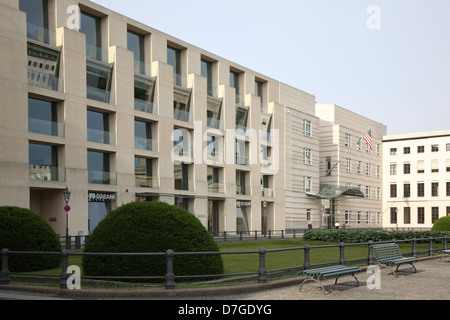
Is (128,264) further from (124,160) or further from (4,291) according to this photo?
(124,160)

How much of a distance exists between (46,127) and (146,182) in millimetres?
10444

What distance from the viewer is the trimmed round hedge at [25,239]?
53.7ft

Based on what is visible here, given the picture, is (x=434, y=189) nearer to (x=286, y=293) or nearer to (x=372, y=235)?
(x=372, y=235)

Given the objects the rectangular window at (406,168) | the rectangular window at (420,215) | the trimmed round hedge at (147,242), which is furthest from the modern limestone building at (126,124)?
the rectangular window at (420,215)

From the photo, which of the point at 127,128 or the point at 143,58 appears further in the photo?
the point at 143,58

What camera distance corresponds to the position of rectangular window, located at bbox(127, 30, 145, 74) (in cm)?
4375

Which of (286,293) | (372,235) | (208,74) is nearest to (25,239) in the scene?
(286,293)

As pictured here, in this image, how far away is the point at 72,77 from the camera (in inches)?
1470

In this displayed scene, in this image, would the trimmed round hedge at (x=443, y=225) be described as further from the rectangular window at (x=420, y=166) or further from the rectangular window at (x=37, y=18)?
the rectangular window at (x=420, y=166)

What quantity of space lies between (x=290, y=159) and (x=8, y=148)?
3700 centimetres

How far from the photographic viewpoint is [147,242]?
13.7 metres

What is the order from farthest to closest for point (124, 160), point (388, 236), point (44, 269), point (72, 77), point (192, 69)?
1. point (192, 69)
2. point (124, 160)
3. point (72, 77)
4. point (388, 236)
5. point (44, 269)

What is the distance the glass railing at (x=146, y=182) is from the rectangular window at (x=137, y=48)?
920 cm
